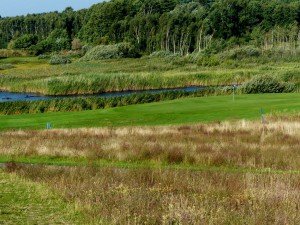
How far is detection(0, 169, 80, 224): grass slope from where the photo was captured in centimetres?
850

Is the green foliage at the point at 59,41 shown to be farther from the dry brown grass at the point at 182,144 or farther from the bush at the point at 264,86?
the dry brown grass at the point at 182,144

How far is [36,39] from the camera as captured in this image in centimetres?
15325

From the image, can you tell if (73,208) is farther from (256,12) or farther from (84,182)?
(256,12)

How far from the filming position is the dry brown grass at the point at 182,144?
53.1ft

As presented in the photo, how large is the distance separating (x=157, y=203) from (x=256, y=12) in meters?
137

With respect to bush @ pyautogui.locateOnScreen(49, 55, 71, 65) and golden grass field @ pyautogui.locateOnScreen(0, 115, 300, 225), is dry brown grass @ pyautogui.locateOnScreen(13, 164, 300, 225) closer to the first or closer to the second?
golden grass field @ pyautogui.locateOnScreen(0, 115, 300, 225)

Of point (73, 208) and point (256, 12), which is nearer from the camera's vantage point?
point (73, 208)

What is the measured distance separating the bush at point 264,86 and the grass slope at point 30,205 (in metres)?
39.2

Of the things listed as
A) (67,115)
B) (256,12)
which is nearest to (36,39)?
(256,12)

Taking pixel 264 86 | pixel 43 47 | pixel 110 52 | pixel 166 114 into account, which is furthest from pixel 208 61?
pixel 43 47

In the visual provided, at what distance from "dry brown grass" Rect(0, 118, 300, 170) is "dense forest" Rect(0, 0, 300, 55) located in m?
88.2

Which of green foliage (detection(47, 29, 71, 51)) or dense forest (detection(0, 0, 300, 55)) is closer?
dense forest (detection(0, 0, 300, 55))

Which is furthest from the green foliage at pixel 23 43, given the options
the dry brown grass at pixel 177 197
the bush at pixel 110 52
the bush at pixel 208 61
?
the dry brown grass at pixel 177 197

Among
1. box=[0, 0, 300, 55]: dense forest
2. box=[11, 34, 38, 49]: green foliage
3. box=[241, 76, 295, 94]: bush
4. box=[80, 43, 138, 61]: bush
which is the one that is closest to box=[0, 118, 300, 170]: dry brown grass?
box=[241, 76, 295, 94]: bush
